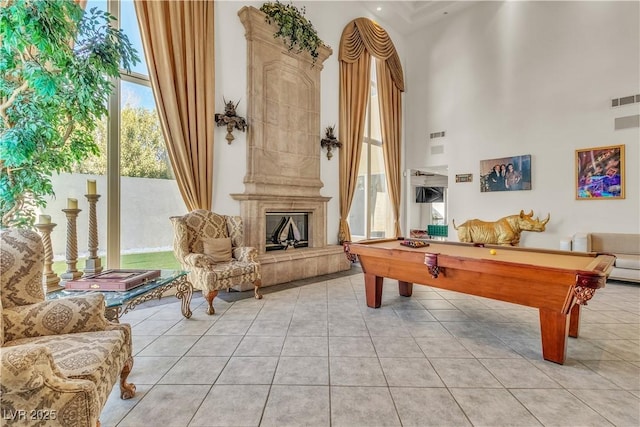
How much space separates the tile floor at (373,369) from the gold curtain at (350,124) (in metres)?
2.95

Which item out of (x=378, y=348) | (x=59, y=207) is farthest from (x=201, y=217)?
(x=378, y=348)

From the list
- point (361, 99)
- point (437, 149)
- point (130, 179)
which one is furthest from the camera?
point (437, 149)

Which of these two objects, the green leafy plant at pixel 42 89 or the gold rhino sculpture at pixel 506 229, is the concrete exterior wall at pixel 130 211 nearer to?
the green leafy plant at pixel 42 89

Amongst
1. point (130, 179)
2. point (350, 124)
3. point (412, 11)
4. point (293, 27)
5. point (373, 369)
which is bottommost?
point (373, 369)

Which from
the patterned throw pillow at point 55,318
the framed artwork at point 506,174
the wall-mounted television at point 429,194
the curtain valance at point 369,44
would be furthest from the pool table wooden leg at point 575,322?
the wall-mounted television at point 429,194

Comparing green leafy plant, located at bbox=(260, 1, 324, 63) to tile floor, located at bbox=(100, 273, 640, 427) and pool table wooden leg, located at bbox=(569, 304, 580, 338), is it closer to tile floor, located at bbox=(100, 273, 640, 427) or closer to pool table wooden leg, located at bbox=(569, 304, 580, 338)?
tile floor, located at bbox=(100, 273, 640, 427)

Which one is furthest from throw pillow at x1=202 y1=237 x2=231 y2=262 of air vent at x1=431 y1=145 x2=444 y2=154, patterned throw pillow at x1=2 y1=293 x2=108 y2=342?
air vent at x1=431 y1=145 x2=444 y2=154

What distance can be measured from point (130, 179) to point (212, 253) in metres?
1.46

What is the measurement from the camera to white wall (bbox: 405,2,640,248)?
498 centimetres

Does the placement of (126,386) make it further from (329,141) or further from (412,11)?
(412,11)

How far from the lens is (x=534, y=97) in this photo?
19.0ft

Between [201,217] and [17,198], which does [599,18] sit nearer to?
[201,217]

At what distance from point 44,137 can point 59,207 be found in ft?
4.72

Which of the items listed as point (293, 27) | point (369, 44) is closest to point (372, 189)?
point (369, 44)
